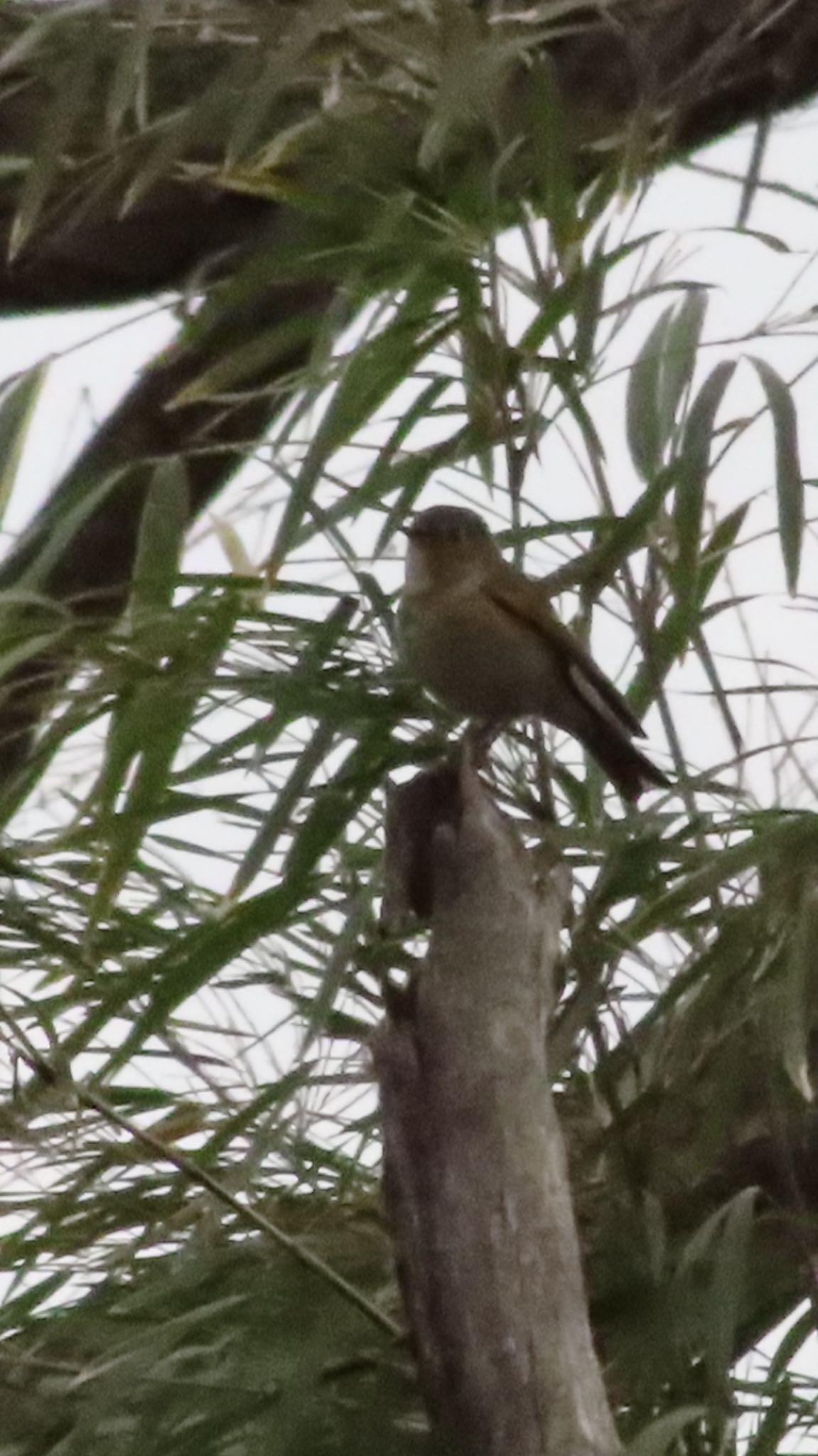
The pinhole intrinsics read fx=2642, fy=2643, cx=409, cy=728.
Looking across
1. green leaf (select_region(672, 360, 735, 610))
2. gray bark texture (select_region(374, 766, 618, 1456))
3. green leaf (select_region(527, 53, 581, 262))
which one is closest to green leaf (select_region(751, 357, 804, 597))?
green leaf (select_region(672, 360, 735, 610))

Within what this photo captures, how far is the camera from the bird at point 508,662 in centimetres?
158

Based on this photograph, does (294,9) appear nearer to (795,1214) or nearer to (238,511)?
(238,511)

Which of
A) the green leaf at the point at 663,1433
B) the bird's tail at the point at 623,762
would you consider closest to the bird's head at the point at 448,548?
the bird's tail at the point at 623,762

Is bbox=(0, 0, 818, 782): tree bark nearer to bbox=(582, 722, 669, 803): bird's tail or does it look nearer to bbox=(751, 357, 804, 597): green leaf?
bbox=(751, 357, 804, 597): green leaf

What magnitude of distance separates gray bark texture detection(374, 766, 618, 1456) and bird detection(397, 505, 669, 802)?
1.00 feet

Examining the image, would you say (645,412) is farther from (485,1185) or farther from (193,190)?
(193,190)

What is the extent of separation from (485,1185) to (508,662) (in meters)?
0.46

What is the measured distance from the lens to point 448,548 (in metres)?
1.66

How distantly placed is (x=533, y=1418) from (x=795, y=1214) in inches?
13.6

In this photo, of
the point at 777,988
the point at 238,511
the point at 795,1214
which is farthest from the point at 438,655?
the point at 795,1214

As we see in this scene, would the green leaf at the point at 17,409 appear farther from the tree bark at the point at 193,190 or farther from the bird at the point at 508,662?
the bird at the point at 508,662

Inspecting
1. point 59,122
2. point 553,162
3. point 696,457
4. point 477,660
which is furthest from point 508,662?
point 59,122

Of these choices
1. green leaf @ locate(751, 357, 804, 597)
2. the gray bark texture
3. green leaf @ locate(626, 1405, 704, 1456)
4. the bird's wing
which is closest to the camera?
the gray bark texture

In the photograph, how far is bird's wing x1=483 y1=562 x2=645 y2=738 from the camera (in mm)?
1562
